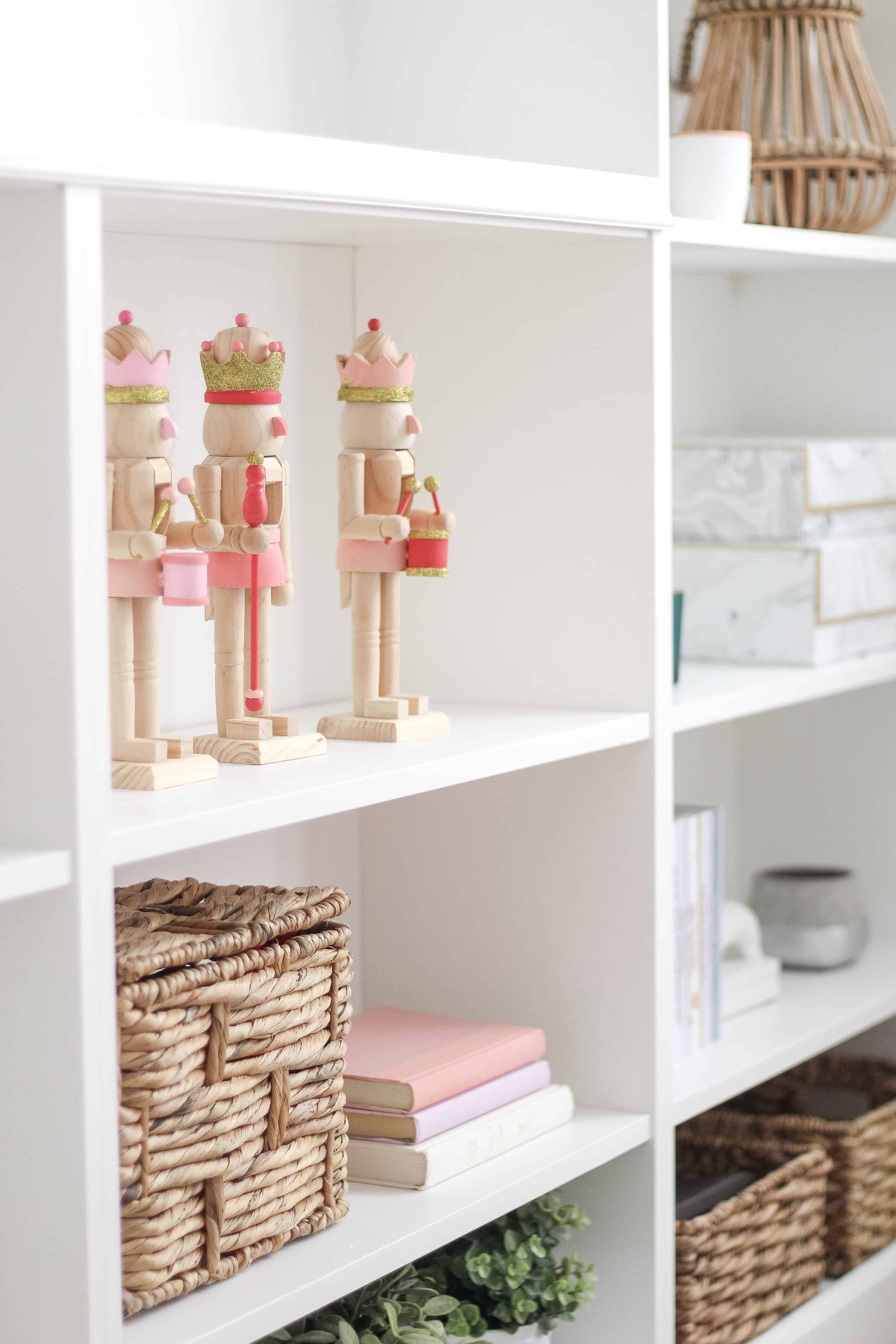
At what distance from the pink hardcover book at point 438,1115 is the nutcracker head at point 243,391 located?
0.53 m

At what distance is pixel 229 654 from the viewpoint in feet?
4.21

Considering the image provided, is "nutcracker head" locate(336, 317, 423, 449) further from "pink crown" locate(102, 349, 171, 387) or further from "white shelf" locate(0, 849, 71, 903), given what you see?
"white shelf" locate(0, 849, 71, 903)

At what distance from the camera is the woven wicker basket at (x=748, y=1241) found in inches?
65.3

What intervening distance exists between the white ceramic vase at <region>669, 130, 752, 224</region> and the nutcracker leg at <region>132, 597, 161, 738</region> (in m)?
0.77

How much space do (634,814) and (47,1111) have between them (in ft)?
2.14

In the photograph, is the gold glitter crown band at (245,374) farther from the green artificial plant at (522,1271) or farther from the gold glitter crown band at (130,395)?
the green artificial plant at (522,1271)

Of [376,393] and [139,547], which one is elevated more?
[376,393]

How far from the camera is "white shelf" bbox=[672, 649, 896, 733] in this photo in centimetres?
162

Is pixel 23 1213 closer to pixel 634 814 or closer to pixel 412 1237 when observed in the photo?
pixel 412 1237

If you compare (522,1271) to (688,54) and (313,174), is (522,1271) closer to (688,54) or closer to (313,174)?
(313,174)

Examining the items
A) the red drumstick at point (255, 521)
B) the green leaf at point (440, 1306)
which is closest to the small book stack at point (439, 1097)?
the green leaf at point (440, 1306)

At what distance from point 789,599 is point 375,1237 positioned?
923 millimetres

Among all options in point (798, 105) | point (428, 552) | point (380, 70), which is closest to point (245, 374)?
point (428, 552)

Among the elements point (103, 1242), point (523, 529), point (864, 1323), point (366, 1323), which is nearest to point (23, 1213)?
point (103, 1242)
